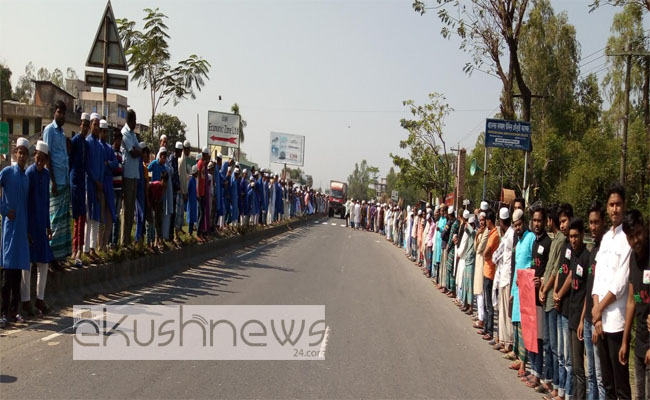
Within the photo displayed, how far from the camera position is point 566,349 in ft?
19.6

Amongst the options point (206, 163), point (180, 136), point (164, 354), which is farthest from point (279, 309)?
point (180, 136)

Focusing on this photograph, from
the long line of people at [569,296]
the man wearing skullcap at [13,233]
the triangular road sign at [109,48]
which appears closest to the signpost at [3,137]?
the triangular road sign at [109,48]

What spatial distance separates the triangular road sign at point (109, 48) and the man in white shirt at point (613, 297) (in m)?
9.32

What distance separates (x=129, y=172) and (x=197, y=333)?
481 cm

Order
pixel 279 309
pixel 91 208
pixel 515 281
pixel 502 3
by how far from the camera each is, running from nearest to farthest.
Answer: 1. pixel 515 281
2. pixel 279 309
3. pixel 91 208
4. pixel 502 3

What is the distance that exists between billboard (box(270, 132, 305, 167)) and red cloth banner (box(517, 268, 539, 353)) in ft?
187

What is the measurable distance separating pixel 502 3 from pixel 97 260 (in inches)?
628

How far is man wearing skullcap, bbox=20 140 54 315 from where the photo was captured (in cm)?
754

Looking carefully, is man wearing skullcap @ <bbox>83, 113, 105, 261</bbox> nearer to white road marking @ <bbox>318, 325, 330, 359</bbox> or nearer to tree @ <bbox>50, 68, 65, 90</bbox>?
white road marking @ <bbox>318, 325, 330, 359</bbox>

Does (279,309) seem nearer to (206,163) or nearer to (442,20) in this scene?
(206,163)

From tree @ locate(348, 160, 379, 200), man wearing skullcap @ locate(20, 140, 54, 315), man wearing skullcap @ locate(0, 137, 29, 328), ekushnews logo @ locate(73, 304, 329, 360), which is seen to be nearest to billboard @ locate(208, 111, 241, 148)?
ekushnews logo @ locate(73, 304, 329, 360)

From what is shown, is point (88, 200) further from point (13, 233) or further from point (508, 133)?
point (508, 133)

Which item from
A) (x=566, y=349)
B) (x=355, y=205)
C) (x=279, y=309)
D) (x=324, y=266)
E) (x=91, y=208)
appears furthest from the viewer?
(x=355, y=205)

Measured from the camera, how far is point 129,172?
36.7 feet
